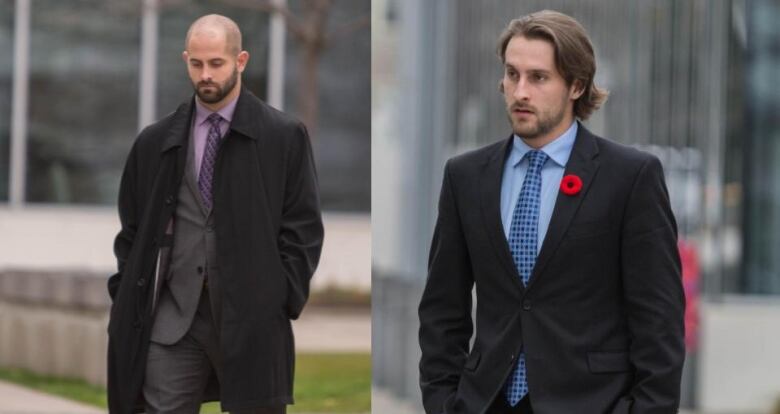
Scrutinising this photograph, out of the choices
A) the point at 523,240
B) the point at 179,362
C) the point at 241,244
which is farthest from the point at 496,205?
the point at 179,362

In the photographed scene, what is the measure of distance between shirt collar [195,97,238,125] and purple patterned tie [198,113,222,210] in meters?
0.01

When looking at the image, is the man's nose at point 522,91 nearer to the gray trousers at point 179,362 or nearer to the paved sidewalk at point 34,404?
the gray trousers at point 179,362

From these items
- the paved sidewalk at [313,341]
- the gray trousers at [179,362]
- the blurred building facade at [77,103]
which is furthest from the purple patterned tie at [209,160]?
the blurred building facade at [77,103]

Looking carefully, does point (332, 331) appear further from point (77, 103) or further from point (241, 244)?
point (77, 103)

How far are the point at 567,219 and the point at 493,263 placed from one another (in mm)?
214

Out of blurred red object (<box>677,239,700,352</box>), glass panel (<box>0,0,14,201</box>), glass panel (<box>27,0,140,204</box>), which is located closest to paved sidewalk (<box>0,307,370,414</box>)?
blurred red object (<box>677,239,700,352</box>)

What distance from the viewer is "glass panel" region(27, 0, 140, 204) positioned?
1474 cm

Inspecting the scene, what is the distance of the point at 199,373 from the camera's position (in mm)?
5223

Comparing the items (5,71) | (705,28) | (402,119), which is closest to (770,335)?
(705,28)

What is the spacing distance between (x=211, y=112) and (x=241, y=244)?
0.44m

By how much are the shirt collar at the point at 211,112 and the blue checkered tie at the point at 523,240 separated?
133 centimetres

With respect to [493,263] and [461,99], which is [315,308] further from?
[493,263]

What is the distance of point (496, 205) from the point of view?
4.21m

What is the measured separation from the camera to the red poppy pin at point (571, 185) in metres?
4.12
